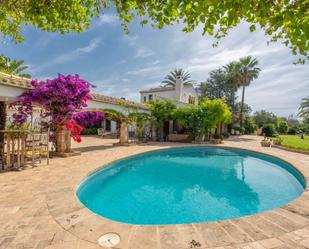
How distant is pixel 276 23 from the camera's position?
254 cm

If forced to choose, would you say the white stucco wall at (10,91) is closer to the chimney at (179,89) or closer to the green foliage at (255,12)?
the green foliage at (255,12)

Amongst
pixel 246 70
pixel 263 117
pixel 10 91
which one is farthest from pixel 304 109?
pixel 10 91

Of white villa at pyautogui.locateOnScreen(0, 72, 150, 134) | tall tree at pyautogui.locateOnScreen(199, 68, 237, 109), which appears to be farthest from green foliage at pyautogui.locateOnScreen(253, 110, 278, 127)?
white villa at pyautogui.locateOnScreen(0, 72, 150, 134)

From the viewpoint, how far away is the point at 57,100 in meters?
8.97

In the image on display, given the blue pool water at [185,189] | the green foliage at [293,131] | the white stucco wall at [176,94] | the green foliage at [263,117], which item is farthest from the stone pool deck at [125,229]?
the green foliage at [263,117]

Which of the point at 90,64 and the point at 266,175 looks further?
the point at 90,64

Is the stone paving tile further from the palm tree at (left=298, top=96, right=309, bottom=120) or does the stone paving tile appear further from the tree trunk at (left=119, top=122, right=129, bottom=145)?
the palm tree at (left=298, top=96, right=309, bottom=120)

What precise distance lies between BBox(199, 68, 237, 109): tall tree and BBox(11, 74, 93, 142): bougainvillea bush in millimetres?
36574

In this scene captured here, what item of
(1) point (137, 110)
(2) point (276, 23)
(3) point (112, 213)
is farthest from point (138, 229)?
(1) point (137, 110)

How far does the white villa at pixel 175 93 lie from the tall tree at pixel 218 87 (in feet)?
31.6

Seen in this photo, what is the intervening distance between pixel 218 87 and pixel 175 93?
57.7ft

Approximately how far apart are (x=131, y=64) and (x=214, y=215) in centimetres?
1751

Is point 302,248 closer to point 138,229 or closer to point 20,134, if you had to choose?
point 138,229

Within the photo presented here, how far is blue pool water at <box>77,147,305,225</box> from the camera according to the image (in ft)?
16.3
